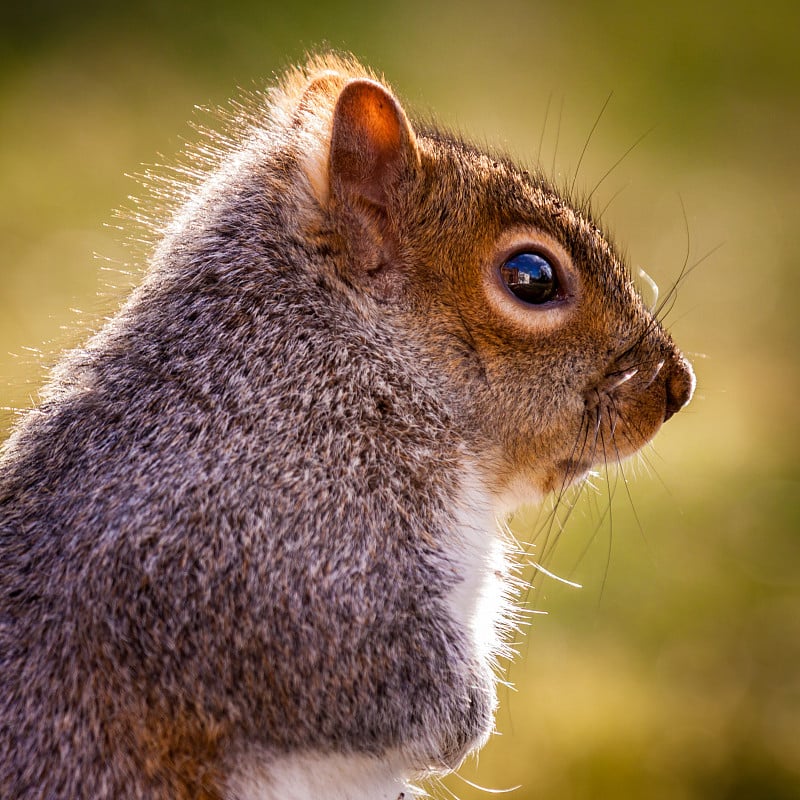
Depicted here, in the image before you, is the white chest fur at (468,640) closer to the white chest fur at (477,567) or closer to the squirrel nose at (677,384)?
the white chest fur at (477,567)

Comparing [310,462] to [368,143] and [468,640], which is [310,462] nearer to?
[468,640]

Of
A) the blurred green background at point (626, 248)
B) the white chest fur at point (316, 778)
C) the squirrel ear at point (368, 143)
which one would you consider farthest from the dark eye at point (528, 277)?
the white chest fur at point (316, 778)

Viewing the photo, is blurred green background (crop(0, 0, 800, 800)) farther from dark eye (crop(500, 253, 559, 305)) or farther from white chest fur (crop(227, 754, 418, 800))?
white chest fur (crop(227, 754, 418, 800))

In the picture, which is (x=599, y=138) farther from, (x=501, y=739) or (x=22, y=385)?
(x=22, y=385)

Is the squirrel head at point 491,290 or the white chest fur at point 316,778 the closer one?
the white chest fur at point 316,778

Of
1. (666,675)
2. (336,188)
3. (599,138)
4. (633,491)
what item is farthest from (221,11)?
(336,188)

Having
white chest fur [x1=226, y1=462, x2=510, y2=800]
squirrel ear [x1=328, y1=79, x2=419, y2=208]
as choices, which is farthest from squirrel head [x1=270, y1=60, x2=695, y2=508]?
white chest fur [x1=226, y1=462, x2=510, y2=800]
